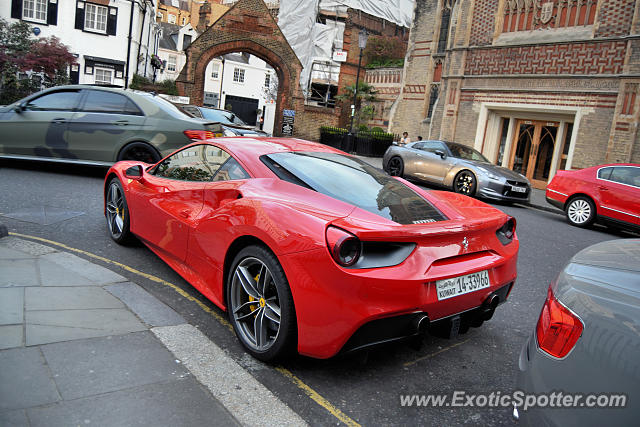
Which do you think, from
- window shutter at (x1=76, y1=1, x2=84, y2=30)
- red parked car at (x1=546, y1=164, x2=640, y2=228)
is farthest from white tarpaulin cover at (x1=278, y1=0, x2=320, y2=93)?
red parked car at (x1=546, y1=164, x2=640, y2=228)

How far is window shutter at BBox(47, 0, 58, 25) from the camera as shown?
31.6m

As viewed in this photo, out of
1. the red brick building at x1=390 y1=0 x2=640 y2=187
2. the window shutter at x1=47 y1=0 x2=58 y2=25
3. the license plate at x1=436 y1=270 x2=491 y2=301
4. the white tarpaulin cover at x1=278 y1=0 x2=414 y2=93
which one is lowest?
the license plate at x1=436 y1=270 x2=491 y2=301

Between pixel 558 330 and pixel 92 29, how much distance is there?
37.2 metres

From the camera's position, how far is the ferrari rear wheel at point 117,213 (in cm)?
500

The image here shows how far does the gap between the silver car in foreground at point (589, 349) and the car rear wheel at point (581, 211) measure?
31.6 feet

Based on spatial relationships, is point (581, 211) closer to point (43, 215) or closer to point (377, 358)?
point (377, 358)

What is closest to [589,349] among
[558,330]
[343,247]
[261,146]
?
[558,330]

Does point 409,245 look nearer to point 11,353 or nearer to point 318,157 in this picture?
point 318,157

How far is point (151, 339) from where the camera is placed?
3184 millimetres

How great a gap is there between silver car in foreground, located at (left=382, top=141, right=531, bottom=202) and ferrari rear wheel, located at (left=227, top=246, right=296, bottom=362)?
10683 millimetres

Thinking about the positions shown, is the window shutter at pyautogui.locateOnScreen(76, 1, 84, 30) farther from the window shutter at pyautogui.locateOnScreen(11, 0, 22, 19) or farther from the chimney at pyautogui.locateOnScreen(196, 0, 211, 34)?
the chimney at pyautogui.locateOnScreen(196, 0, 211, 34)

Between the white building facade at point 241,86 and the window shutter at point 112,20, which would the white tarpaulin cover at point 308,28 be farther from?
the white building facade at point 241,86

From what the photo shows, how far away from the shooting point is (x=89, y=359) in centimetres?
286

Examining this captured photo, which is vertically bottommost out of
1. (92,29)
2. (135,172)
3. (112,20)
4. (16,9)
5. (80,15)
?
(135,172)
